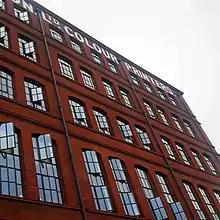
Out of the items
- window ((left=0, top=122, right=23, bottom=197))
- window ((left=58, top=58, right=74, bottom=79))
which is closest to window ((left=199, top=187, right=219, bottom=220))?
window ((left=58, top=58, right=74, bottom=79))

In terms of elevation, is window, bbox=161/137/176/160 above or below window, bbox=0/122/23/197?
above

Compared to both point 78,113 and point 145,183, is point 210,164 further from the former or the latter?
point 78,113

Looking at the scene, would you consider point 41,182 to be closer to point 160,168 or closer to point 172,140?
point 160,168

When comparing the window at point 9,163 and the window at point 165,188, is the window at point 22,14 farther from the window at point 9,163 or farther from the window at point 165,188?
the window at point 165,188

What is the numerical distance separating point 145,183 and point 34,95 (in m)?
6.30

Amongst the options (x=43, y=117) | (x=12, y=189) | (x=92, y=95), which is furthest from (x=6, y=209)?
(x=92, y=95)

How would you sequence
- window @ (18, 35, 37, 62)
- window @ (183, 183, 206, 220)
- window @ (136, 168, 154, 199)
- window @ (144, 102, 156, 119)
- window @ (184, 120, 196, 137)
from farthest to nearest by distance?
window @ (184, 120, 196, 137) → window @ (144, 102, 156, 119) → window @ (183, 183, 206, 220) → window @ (18, 35, 37, 62) → window @ (136, 168, 154, 199)

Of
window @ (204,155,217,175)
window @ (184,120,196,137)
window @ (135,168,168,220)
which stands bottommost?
window @ (135,168,168,220)

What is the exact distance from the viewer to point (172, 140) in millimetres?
20953

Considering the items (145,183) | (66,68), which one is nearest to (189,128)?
(145,183)

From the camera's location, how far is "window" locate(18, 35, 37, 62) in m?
15.5

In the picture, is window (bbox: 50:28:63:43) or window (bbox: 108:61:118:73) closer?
window (bbox: 50:28:63:43)

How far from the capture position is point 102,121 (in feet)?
52.7

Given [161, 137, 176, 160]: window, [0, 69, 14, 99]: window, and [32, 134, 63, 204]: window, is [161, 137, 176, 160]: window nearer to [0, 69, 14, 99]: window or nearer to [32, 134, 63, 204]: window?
[32, 134, 63, 204]: window
